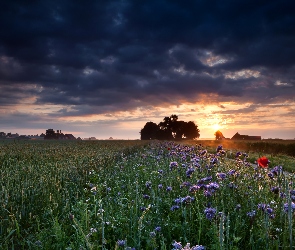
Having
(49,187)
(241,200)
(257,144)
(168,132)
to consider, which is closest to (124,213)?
(241,200)

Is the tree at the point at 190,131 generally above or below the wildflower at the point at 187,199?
above

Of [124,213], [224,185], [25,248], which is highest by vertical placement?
[224,185]

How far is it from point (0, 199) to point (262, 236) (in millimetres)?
5382

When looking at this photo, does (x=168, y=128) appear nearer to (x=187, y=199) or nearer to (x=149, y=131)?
(x=149, y=131)

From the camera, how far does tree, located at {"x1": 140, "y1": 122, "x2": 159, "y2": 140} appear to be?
121 m

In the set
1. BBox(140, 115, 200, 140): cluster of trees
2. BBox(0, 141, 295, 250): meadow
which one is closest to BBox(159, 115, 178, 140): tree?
BBox(140, 115, 200, 140): cluster of trees

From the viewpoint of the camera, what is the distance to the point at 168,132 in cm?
11656

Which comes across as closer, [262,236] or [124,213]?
[262,236]

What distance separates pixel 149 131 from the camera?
126 meters

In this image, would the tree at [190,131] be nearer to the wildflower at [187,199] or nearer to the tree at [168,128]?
the tree at [168,128]

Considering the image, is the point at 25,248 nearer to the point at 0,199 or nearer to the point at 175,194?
the point at 0,199

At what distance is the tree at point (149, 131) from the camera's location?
398 feet

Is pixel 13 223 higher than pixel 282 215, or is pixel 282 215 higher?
pixel 282 215

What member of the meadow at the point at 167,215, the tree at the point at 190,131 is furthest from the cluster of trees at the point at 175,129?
the meadow at the point at 167,215
